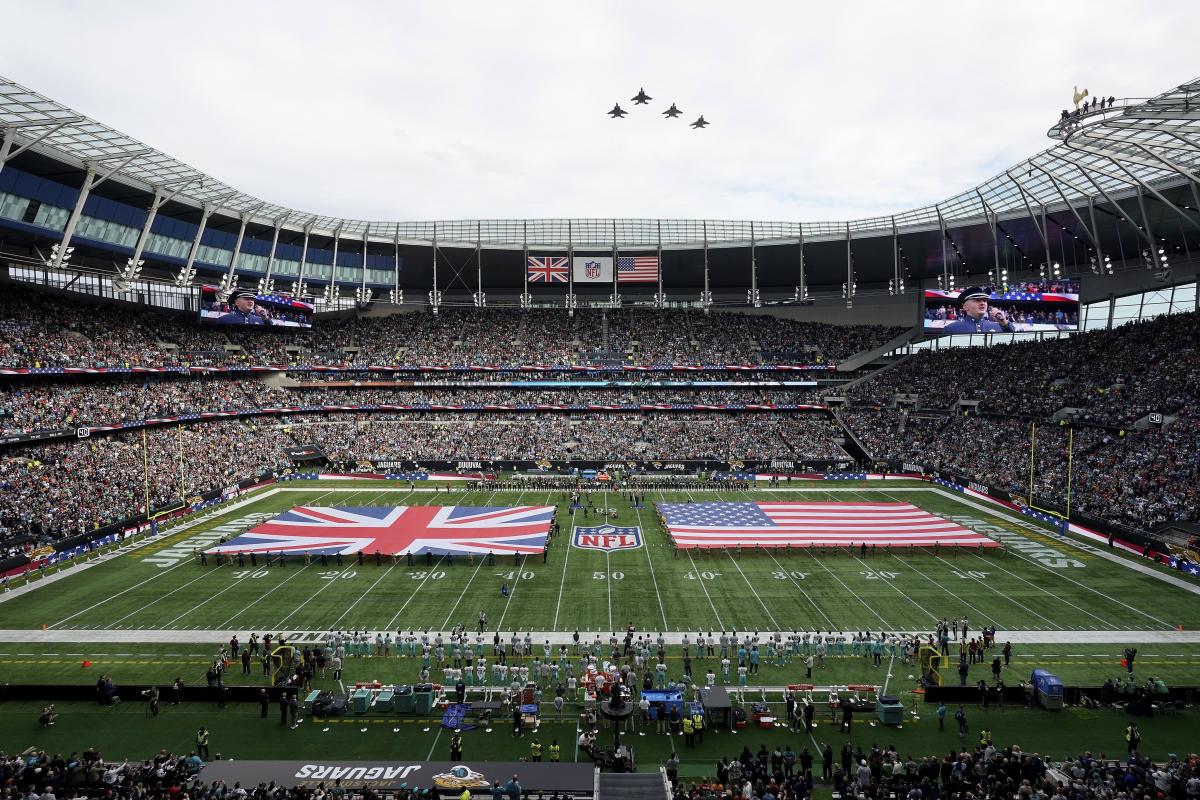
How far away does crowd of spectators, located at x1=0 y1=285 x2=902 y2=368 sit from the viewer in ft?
188

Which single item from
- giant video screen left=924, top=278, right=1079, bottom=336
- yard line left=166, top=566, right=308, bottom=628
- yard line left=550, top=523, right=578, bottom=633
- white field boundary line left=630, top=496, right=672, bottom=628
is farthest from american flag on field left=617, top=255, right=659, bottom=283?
yard line left=166, top=566, right=308, bottom=628

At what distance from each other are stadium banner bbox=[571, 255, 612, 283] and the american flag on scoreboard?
1.17m

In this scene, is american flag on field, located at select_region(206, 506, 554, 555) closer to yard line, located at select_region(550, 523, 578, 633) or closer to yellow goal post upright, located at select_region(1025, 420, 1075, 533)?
yard line, located at select_region(550, 523, 578, 633)

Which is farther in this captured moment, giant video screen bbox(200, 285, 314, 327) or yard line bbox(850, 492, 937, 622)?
giant video screen bbox(200, 285, 314, 327)

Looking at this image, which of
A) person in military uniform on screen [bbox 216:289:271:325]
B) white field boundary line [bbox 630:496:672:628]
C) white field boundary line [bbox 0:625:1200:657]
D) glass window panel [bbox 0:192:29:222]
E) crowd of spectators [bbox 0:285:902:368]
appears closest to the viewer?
white field boundary line [bbox 0:625:1200:657]

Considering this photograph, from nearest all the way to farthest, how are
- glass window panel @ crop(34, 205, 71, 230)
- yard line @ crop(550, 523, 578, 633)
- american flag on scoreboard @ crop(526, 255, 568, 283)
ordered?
yard line @ crop(550, 523, 578, 633)
glass window panel @ crop(34, 205, 71, 230)
american flag on scoreboard @ crop(526, 255, 568, 283)

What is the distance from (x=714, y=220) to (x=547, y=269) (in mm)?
18599

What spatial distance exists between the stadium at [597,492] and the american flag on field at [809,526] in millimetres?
295

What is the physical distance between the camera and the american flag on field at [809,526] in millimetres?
32719

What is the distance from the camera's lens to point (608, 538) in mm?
34625

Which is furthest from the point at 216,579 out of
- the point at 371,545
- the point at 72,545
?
the point at 72,545

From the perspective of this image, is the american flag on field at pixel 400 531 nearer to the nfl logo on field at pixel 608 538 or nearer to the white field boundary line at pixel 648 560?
the nfl logo on field at pixel 608 538

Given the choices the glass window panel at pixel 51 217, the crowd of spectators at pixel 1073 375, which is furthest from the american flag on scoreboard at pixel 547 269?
the glass window panel at pixel 51 217

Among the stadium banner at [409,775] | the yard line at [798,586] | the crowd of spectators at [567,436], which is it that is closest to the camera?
the stadium banner at [409,775]
